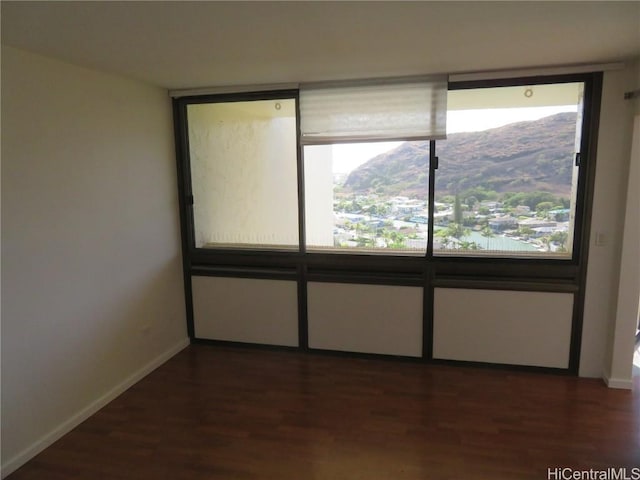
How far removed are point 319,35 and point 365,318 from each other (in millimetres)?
2297

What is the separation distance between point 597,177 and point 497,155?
2.29 feet

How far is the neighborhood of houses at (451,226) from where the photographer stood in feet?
10.6

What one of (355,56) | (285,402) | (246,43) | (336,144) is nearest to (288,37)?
(246,43)

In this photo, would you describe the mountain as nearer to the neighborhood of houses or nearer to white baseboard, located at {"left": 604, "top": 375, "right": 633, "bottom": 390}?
the neighborhood of houses

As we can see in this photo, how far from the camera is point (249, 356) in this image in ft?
12.3

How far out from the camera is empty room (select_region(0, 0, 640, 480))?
226cm

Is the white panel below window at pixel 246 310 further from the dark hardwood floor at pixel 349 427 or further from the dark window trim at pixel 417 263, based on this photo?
the dark hardwood floor at pixel 349 427

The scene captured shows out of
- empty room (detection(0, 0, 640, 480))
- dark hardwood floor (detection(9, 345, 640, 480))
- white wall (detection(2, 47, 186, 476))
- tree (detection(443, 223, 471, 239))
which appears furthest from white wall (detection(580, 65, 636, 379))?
white wall (detection(2, 47, 186, 476))

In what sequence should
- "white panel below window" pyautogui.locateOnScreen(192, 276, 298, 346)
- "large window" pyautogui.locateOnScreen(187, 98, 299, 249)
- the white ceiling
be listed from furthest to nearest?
"white panel below window" pyautogui.locateOnScreen(192, 276, 298, 346) < "large window" pyautogui.locateOnScreen(187, 98, 299, 249) < the white ceiling

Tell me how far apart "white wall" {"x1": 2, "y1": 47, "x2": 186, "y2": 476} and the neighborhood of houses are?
1661mm

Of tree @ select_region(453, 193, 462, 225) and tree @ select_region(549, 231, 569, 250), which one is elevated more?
tree @ select_region(453, 193, 462, 225)

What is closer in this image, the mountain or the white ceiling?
the white ceiling

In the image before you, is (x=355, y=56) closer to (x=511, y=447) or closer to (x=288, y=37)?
(x=288, y=37)

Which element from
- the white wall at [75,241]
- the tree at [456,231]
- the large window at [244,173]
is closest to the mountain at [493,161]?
the tree at [456,231]
